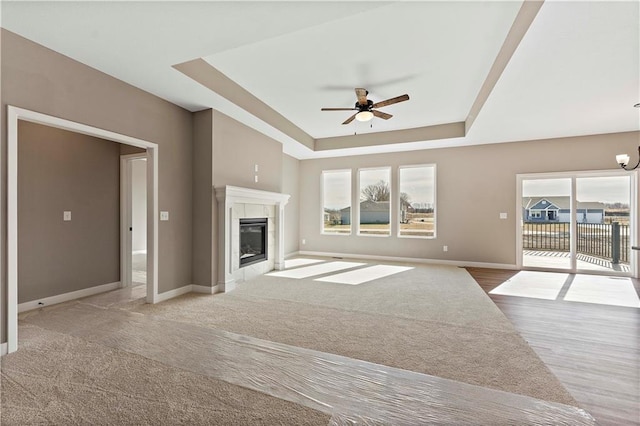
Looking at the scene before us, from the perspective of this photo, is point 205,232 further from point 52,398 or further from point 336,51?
point 336,51

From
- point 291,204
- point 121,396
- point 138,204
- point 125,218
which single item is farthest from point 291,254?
point 121,396

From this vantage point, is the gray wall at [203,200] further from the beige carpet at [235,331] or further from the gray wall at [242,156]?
the beige carpet at [235,331]

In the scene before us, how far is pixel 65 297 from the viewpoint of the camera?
3.78 meters

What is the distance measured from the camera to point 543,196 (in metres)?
5.98

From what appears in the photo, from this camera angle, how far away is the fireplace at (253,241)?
497 cm

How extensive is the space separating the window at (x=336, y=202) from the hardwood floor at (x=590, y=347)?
4280 millimetres

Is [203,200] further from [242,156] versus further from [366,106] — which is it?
[366,106]

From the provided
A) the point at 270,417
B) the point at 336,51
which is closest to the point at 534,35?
the point at 336,51

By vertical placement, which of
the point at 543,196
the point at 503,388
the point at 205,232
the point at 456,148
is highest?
the point at 456,148

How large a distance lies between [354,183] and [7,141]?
627 cm

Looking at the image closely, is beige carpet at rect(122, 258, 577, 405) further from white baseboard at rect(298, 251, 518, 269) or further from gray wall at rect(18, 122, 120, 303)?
white baseboard at rect(298, 251, 518, 269)

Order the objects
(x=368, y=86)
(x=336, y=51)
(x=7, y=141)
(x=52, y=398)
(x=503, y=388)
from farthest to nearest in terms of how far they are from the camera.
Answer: (x=368, y=86), (x=336, y=51), (x=7, y=141), (x=503, y=388), (x=52, y=398)

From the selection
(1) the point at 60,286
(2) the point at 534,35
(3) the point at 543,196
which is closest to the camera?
(2) the point at 534,35

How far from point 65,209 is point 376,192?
19.9 feet
